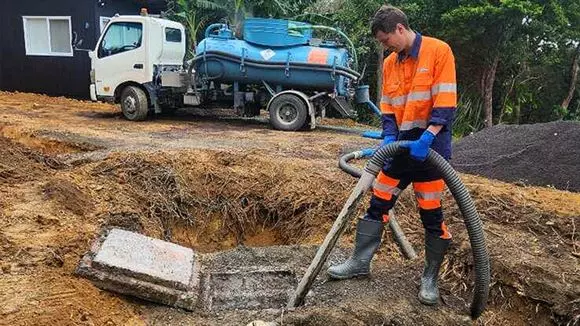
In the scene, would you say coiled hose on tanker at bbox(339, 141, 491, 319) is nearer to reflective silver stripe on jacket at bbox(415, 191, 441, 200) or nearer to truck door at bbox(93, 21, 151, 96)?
reflective silver stripe on jacket at bbox(415, 191, 441, 200)

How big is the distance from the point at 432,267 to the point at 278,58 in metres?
7.25

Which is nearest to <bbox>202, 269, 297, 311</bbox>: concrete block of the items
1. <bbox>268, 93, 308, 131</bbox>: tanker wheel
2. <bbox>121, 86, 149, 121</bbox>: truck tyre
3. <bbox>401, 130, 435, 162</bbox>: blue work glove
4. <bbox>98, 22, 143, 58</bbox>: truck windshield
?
<bbox>401, 130, 435, 162</bbox>: blue work glove

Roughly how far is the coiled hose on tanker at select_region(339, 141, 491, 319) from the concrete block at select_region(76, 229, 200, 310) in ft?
5.29

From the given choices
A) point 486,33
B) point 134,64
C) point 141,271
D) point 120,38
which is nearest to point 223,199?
point 141,271

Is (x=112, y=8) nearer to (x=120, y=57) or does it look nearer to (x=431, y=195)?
(x=120, y=57)

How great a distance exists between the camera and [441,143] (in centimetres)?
362

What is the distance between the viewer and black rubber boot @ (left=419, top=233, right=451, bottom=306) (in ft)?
12.4

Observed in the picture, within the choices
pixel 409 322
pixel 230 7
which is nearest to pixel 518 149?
pixel 409 322

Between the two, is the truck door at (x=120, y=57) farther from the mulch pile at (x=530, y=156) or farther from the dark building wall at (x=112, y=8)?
the mulch pile at (x=530, y=156)

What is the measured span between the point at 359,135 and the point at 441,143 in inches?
282

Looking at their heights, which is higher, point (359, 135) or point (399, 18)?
point (399, 18)

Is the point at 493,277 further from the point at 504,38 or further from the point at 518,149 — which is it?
the point at 504,38

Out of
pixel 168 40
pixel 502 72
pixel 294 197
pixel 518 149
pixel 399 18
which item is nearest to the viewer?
pixel 399 18

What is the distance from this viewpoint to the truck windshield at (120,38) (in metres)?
11.0
